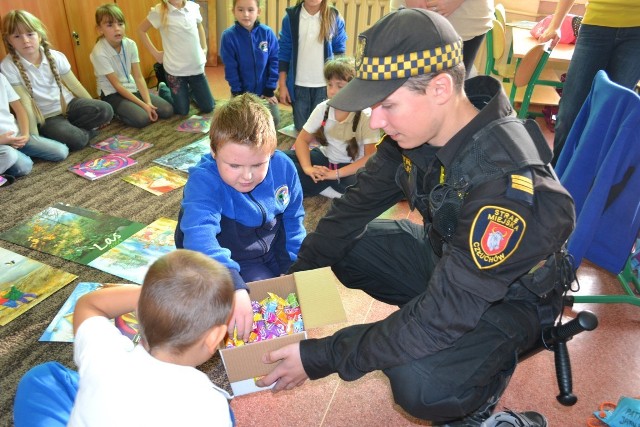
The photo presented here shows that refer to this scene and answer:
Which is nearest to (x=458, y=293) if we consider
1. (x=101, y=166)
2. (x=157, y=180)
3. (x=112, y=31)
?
(x=157, y=180)

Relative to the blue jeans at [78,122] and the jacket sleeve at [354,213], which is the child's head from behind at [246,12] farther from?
the jacket sleeve at [354,213]

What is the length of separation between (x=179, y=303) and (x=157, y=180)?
84.8 inches

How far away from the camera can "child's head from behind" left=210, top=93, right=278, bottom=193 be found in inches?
58.7

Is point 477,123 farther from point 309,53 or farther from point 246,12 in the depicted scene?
point 246,12

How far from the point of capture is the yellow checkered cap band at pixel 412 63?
111cm

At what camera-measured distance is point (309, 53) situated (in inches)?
135

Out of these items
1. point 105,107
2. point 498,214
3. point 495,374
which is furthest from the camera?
point 105,107

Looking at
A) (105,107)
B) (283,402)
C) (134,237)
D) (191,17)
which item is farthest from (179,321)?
(191,17)

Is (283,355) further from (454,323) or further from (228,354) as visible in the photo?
(454,323)

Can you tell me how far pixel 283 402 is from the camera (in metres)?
1.55

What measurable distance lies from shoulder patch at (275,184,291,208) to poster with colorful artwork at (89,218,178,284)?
62cm

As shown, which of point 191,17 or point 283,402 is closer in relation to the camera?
point 283,402

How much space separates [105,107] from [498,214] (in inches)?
125

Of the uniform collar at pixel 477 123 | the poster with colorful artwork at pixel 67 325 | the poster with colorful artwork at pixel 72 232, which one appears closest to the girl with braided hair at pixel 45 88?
the poster with colorful artwork at pixel 72 232
